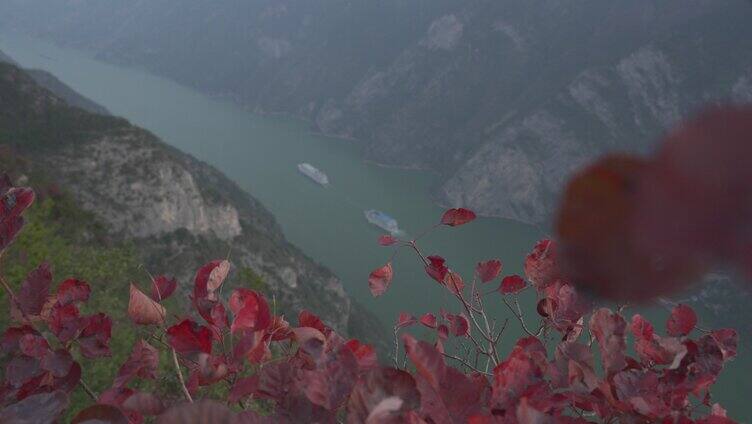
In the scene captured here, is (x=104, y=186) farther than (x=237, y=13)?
No

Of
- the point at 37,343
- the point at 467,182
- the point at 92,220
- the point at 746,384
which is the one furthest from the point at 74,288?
the point at 467,182

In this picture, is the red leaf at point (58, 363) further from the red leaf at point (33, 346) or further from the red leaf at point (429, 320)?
the red leaf at point (429, 320)

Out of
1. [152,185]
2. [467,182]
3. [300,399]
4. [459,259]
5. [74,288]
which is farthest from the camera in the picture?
[467,182]

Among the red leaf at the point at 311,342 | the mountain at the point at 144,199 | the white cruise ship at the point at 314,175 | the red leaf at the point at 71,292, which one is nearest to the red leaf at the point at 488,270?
the red leaf at the point at 311,342

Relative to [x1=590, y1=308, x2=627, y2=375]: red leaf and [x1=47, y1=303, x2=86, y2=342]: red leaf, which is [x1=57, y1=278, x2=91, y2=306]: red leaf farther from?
[x1=590, y1=308, x2=627, y2=375]: red leaf

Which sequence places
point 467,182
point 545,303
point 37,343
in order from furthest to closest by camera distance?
point 467,182
point 545,303
point 37,343

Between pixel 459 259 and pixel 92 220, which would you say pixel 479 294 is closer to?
pixel 92 220

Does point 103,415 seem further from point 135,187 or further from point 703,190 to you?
point 135,187

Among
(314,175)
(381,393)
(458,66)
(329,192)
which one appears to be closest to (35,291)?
(381,393)
